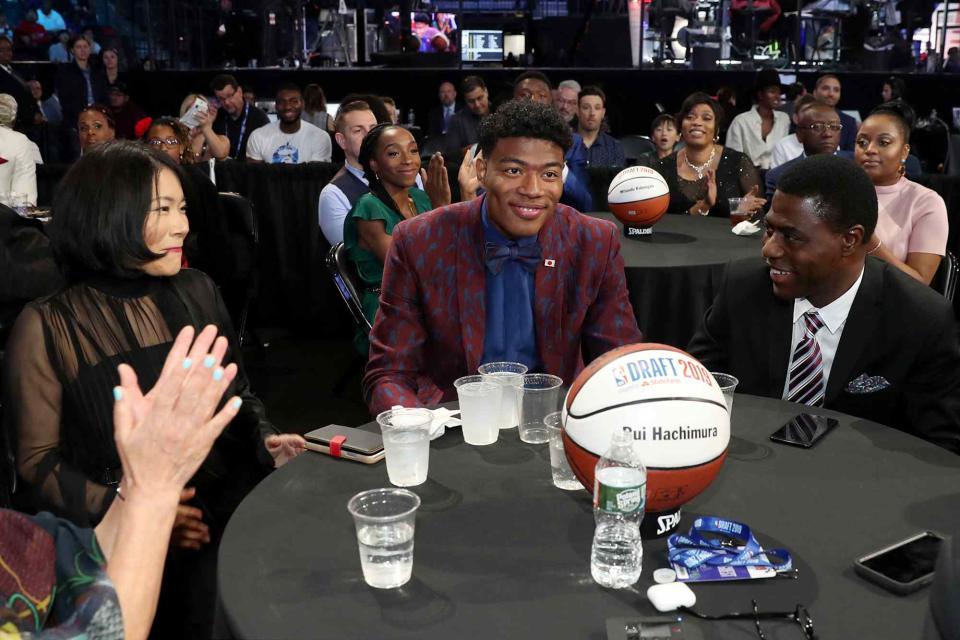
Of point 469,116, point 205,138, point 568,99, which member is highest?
point 568,99

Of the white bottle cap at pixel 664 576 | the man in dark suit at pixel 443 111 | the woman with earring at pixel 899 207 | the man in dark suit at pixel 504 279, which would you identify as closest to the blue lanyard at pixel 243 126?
the man in dark suit at pixel 443 111

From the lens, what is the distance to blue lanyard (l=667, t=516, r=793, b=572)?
1507mm

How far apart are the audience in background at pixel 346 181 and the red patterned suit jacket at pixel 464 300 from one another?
2.10 meters

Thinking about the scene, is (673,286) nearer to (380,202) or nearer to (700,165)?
(380,202)

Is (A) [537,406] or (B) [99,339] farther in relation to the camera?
(B) [99,339]

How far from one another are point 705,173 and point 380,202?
89.8 inches

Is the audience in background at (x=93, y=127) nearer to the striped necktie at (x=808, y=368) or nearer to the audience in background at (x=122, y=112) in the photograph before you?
the audience in background at (x=122, y=112)

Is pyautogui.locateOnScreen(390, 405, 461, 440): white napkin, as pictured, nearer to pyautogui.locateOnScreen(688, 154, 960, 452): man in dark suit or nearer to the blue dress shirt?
the blue dress shirt

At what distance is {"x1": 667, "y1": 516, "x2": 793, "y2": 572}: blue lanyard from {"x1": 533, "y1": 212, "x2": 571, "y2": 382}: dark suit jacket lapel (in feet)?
3.94

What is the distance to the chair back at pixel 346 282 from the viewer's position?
13.5 ft

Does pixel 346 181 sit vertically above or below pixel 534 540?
above

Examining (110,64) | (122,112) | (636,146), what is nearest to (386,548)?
(636,146)

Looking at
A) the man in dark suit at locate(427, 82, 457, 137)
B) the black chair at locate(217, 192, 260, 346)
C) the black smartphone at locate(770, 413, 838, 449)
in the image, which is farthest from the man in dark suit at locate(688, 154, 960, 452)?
the man in dark suit at locate(427, 82, 457, 137)

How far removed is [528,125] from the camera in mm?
2684
